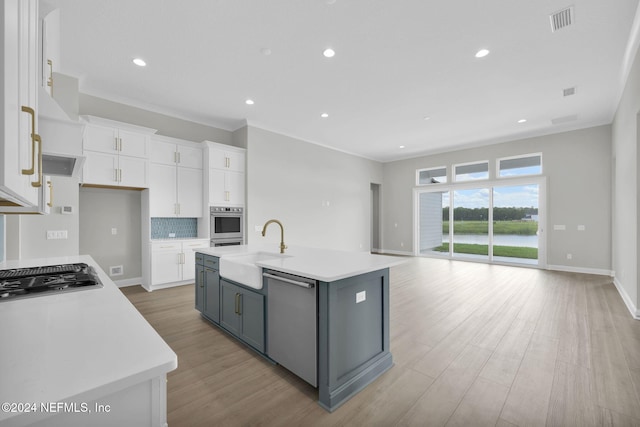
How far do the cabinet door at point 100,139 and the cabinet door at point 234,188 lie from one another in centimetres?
176

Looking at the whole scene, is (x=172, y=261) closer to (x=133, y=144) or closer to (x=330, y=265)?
(x=133, y=144)

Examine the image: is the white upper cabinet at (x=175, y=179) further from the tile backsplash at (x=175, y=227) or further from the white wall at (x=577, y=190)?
the white wall at (x=577, y=190)

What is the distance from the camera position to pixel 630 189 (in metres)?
3.55

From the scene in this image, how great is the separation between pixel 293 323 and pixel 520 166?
7.20 m

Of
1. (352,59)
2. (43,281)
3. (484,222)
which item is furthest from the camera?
(484,222)

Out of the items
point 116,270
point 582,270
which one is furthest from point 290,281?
point 582,270

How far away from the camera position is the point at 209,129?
5.54 meters

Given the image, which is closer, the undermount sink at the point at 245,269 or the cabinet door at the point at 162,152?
the undermount sink at the point at 245,269

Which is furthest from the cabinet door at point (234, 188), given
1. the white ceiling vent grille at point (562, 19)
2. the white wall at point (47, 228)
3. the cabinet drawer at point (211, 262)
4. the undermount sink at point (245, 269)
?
the white ceiling vent grille at point (562, 19)

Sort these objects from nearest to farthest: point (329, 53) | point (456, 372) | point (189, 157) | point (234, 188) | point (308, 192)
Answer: point (456, 372), point (329, 53), point (189, 157), point (234, 188), point (308, 192)

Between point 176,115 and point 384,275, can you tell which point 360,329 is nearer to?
point 384,275

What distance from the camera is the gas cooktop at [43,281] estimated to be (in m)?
1.28

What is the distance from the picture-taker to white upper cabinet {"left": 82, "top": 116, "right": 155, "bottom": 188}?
3861 mm

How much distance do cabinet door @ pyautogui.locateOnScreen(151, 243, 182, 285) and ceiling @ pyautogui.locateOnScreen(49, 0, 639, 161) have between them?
8.16 feet
